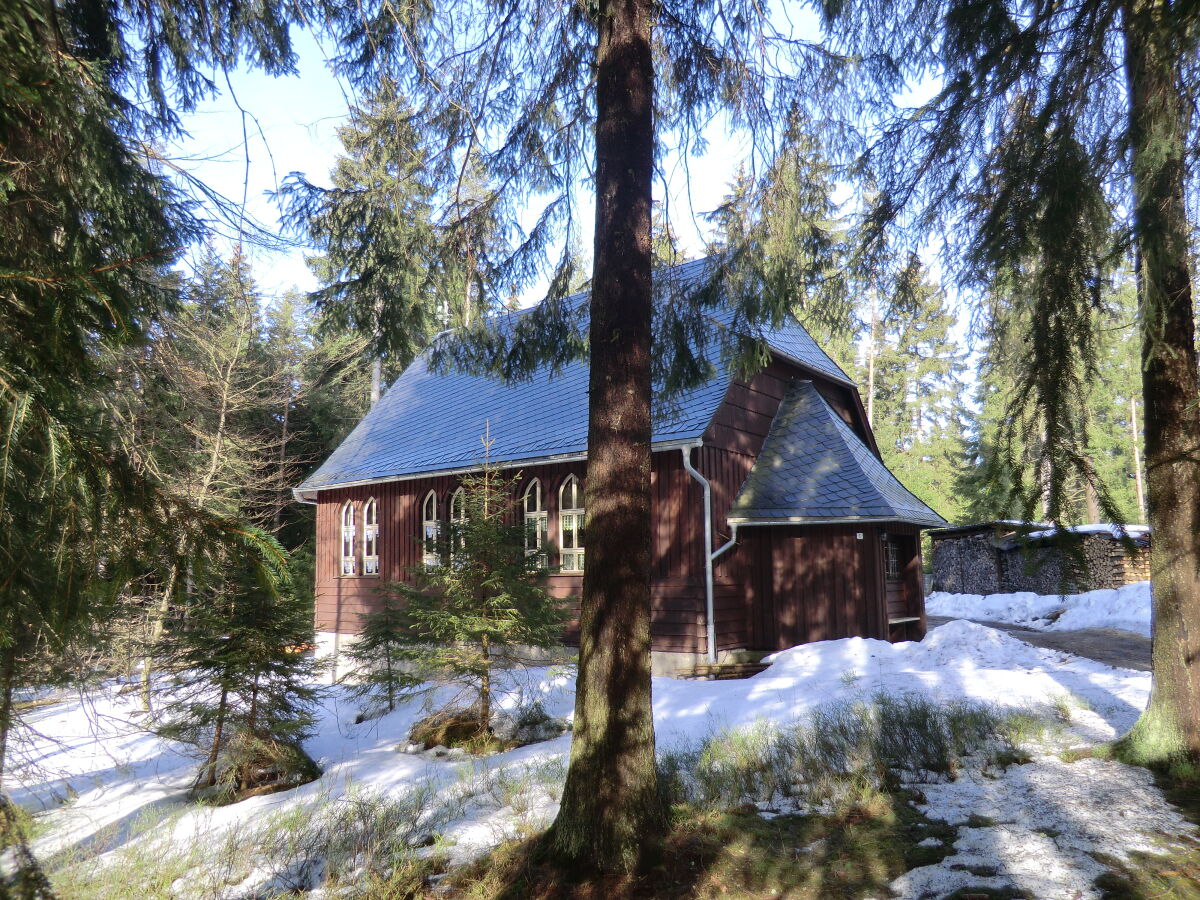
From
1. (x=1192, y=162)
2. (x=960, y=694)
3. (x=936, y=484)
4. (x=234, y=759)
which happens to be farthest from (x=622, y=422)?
(x=936, y=484)

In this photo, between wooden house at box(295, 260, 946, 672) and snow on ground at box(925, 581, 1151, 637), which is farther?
snow on ground at box(925, 581, 1151, 637)

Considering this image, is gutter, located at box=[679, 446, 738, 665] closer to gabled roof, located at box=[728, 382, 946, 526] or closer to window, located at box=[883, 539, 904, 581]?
gabled roof, located at box=[728, 382, 946, 526]

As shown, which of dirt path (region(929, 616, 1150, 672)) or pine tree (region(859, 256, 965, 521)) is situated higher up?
pine tree (region(859, 256, 965, 521))

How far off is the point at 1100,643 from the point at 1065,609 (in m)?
6.13

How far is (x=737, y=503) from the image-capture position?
535 inches

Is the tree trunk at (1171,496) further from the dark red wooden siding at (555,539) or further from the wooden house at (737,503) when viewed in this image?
the wooden house at (737,503)

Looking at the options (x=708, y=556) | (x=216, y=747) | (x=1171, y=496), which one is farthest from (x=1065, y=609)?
(x=216, y=747)

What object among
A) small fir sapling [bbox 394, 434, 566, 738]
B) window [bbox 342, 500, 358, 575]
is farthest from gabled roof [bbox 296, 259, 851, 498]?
small fir sapling [bbox 394, 434, 566, 738]

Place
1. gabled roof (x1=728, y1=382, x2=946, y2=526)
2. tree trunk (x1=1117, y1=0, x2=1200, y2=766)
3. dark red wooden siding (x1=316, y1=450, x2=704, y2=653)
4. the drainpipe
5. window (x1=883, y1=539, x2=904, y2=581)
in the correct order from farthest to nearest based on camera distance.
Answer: window (x1=883, y1=539, x2=904, y2=581)
gabled roof (x1=728, y1=382, x2=946, y2=526)
dark red wooden siding (x1=316, y1=450, x2=704, y2=653)
the drainpipe
tree trunk (x1=1117, y1=0, x2=1200, y2=766)

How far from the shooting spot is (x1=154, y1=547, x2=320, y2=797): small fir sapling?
7.47 m

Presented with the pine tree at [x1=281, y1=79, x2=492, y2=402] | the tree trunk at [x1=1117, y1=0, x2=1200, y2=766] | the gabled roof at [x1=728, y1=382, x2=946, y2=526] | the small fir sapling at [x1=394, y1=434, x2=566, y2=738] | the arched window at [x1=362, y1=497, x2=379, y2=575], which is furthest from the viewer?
the arched window at [x1=362, y1=497, x2=379, y2=575]

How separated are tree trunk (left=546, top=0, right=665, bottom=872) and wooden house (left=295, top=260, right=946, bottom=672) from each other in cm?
476

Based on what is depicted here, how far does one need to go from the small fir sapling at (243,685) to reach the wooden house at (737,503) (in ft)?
11.1

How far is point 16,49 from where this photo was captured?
3096mm
